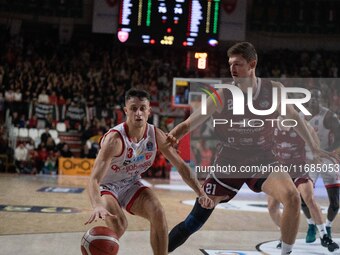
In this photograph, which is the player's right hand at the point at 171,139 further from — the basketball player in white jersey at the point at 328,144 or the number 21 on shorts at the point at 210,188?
the basketball player in white jersey at the point at 328,144

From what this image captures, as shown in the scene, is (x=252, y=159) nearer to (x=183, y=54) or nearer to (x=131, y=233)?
(x=131, y=233)

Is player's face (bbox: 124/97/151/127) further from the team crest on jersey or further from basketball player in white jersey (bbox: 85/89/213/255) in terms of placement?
the team crest on jersey

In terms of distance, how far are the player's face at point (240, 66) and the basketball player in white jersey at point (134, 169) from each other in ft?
2.58

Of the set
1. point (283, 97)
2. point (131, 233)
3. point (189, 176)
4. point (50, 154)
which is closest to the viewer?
point (189, 176)

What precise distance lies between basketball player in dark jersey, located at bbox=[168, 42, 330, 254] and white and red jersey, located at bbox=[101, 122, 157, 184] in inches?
8.6

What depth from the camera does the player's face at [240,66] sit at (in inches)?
173

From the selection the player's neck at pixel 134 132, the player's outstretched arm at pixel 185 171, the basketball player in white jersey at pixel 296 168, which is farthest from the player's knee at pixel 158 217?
the basketball player in white jersey at pixel 296 168

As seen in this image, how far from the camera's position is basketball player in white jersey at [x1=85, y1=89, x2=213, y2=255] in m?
4.02

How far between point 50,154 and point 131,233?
942cm

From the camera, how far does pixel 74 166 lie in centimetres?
1541

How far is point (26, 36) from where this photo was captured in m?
21.6

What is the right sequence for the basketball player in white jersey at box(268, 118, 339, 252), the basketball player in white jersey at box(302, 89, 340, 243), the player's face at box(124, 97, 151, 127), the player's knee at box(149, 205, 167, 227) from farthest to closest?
1. the basketball player in white jersey at box(302, 89, 340, 243)
2. the basketball player in white jersey at box(268, 118, 339, 252)
3. the player's face at box(124, 97, 151, 127)
4. the player's knee at box(149, 205, 167, 227)

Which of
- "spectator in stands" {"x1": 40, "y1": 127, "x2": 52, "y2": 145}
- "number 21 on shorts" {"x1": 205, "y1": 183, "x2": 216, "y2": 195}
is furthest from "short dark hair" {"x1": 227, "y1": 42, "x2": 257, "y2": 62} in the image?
"spectator in stands" {"x1": 40, "y1": 127, "x2": 52, "y2": 145}

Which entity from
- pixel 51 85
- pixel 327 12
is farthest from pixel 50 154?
pixel 327 12
